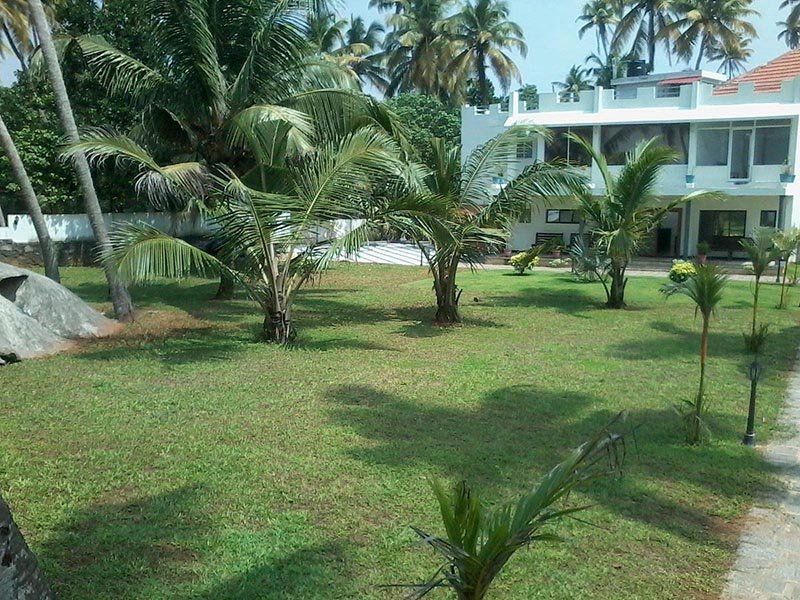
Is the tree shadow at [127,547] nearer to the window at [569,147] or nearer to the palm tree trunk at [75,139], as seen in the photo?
the palm tree trunk at [75,139]

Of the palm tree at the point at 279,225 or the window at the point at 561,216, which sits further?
the window at the point at 561,216

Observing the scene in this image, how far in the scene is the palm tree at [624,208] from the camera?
14.0 m

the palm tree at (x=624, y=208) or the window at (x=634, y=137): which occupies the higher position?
the window at (x=634, y=137)

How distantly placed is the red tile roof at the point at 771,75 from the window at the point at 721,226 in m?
4.30

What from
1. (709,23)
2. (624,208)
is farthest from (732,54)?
(624,208)

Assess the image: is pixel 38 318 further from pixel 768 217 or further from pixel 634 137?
pixel 768 217

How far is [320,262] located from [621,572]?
6.54 m

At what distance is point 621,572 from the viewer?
404 centimetres

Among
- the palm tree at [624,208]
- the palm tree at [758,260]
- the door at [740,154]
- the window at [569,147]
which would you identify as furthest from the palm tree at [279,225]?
the door at [740,154]

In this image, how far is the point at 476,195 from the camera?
1255 cm

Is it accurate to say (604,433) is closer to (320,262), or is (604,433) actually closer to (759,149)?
(320,262)

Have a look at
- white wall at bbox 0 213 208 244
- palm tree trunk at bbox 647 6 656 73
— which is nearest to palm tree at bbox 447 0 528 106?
palm tree trunk at bbox 647 6 656 73

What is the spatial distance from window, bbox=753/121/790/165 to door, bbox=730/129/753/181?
0.98 ft

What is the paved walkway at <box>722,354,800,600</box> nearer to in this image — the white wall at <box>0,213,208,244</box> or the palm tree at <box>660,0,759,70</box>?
the white wall at <box>0,213,208,244</box>
